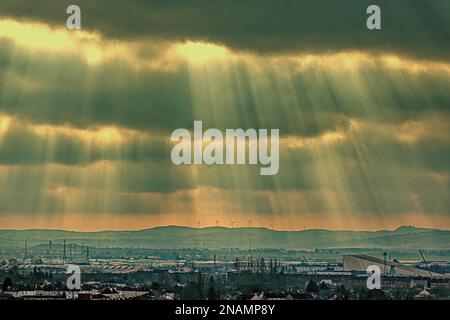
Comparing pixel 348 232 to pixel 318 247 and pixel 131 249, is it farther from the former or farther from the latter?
pixel 131 249

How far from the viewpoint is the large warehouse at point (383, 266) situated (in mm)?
88875

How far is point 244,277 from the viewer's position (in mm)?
77625

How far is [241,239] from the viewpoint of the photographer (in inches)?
3883

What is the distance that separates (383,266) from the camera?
307 feet

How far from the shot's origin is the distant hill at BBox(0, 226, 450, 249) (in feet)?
313

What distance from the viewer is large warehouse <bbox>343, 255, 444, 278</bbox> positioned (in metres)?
88.9

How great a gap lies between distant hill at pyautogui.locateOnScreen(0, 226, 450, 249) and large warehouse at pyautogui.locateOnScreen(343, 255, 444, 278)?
2.43 m

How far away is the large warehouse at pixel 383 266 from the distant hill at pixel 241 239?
243 cm

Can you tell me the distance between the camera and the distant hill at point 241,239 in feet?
313

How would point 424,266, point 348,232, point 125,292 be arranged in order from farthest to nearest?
point 348,232, point 424,266, point 125,292

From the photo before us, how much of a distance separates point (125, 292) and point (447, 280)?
116 feet

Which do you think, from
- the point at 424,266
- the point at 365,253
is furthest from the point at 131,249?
the point at 424,266

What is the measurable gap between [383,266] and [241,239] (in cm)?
1693
